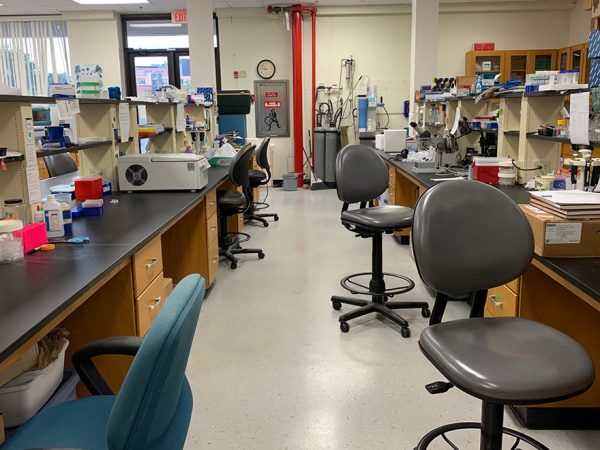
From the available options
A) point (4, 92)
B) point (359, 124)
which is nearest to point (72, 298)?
point (4, 92)

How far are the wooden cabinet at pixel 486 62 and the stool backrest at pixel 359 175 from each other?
6.03 meters

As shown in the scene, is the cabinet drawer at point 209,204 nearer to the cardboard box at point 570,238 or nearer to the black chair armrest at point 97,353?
the black chair armrest at point 97,353

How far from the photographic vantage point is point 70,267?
1865 millimetres

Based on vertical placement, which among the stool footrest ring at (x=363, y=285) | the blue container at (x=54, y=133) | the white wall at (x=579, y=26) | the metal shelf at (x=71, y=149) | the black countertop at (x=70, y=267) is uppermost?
the white wall at (x=579, y=26)

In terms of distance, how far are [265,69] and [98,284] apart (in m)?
7.72

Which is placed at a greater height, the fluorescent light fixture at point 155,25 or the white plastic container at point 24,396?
the fluorescent light fixture at point 155,25

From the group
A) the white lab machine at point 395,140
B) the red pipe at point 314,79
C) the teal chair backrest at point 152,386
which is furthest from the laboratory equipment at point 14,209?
the red pipe at point 314,79

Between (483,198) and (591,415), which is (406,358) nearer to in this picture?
(591,415)

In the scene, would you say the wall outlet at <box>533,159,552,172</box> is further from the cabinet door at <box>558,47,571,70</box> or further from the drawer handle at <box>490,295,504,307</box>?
the cabinet door at <box>558,47,571,70</box>

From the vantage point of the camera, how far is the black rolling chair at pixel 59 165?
4840mm

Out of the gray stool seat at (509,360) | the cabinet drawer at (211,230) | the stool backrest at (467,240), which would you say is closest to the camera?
the gray stool seat at (509,360)

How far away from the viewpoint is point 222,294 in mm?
3902

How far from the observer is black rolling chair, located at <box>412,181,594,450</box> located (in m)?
1.37

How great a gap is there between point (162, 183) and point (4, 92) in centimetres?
154
